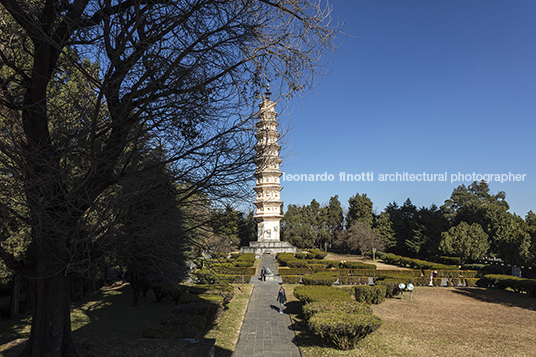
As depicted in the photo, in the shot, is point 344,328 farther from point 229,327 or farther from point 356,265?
point 356,265

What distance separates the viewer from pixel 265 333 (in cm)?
1068

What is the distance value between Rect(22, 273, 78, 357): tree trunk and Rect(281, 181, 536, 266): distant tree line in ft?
91.5

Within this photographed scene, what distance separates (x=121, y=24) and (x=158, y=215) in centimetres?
261

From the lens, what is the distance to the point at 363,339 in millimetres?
9898

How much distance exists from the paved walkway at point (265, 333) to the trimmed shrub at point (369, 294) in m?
4.05

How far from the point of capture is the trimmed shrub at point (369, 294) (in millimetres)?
15828

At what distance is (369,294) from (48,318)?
46.0ft

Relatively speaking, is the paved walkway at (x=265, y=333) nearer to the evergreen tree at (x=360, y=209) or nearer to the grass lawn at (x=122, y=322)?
the grass lawn at (x=122, y=322)

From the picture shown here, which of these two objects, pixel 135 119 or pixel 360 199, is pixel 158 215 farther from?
pixel 360 199

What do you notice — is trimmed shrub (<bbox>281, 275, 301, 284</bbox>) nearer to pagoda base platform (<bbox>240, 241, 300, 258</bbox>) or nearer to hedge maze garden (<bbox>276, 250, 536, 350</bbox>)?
hedge maze garden (<bbox>276, 250, 536, 350</bbox>)

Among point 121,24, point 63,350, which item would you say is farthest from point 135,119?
point 63,350

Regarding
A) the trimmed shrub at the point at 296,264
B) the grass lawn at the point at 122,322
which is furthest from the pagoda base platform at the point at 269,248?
the grass lawn at the point at 122,322

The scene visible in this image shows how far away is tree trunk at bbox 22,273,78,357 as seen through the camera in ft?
16.6

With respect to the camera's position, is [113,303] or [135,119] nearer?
[135,119]
